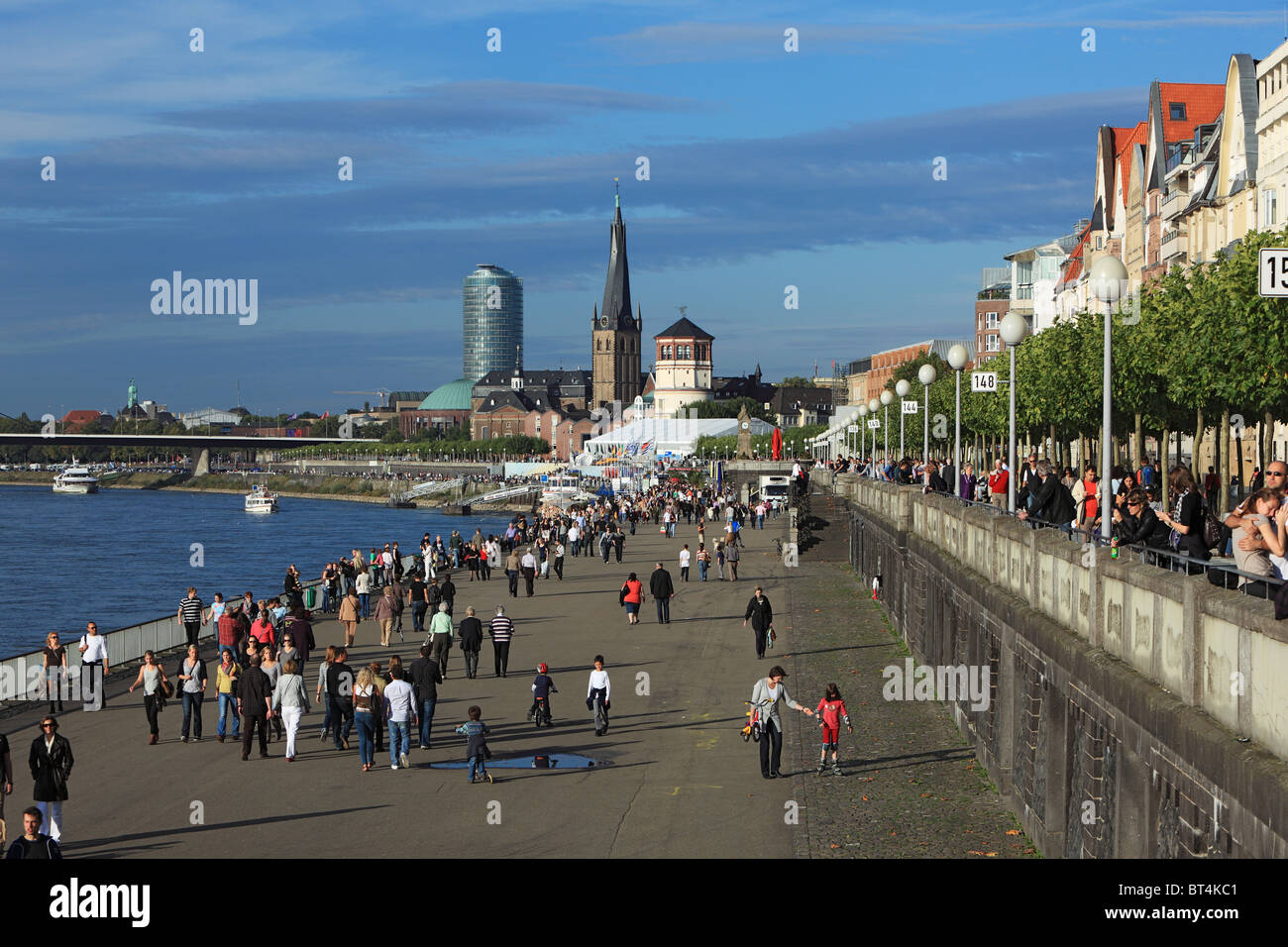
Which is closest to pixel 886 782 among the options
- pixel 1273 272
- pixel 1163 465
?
pixel 1273 272

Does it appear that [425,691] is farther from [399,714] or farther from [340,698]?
[399,714]

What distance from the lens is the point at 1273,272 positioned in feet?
32.1

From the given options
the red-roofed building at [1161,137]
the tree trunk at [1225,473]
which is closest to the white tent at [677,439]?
the red-roofed building at [1161,137]

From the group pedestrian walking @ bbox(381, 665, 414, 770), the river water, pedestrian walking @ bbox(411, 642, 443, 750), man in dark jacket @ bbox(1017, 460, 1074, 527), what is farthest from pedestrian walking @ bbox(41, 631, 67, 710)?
man in dark jacket @ bbox(1017, 460, 1074, 527)

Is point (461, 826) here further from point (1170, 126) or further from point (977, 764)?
point (1170, 126)

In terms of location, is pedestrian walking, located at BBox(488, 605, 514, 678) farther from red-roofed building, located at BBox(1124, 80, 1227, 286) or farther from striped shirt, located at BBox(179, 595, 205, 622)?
red-roofed building, located at BBox(1124, 80, 1227, 286)

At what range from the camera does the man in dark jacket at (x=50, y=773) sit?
15055 millimetres

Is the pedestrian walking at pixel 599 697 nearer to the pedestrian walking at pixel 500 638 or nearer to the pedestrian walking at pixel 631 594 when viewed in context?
the pedestrian walking at pixel 500 638

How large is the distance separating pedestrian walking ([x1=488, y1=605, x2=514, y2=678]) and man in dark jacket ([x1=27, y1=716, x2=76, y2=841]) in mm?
12740

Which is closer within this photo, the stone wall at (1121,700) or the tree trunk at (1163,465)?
the stone wall at (1121,700)

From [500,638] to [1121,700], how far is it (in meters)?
17.4

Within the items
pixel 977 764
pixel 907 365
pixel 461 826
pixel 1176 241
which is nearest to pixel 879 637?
pixel 977 764

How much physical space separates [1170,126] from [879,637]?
42.4m

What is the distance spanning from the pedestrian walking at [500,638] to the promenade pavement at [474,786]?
0.42 metres
